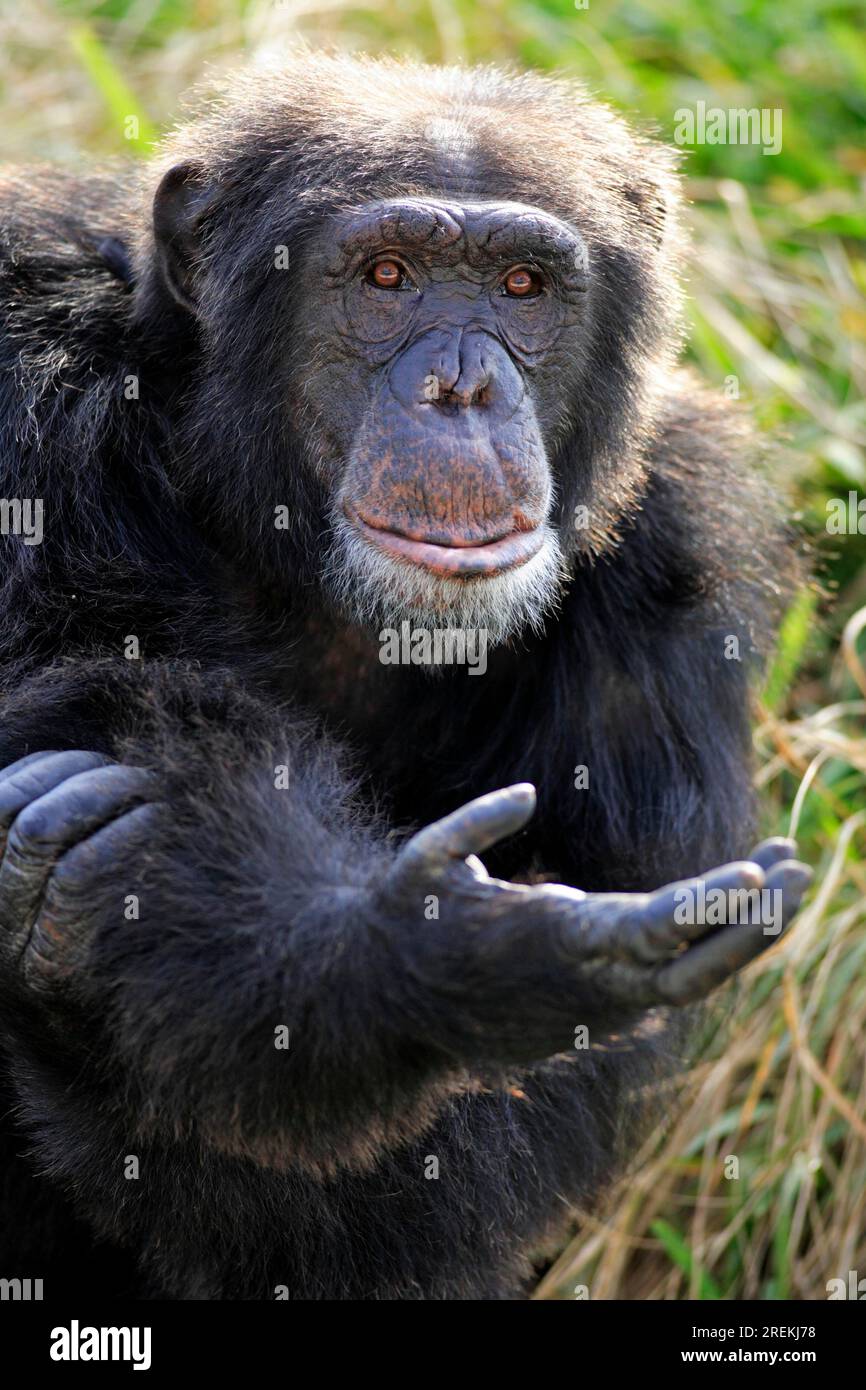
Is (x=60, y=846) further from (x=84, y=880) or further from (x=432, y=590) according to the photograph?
(x=432, y=590)

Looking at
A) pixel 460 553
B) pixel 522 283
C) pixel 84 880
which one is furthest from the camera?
pixel 522 283

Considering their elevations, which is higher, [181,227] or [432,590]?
[181,227]

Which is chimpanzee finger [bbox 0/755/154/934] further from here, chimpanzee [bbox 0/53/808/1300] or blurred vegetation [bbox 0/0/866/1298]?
blurred vegetation [bbox 0/0/866/1298]

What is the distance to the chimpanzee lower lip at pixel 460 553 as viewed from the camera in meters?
3.89

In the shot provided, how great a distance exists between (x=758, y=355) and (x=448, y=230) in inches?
107

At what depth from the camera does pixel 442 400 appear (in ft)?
12.9

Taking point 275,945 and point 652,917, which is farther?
point 275,945

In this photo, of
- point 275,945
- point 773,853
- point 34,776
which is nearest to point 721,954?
point 773,853

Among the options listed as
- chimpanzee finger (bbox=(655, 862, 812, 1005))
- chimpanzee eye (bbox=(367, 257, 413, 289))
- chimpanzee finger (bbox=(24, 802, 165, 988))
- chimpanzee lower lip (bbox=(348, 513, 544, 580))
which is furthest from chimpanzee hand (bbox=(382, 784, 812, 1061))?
chimpanzee eye (bbox=(367, 257, 413, 289))

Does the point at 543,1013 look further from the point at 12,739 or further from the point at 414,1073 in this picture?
the point at 12,739

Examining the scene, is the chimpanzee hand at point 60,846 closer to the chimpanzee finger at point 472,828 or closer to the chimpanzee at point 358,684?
the chimpanzee at point 358,684

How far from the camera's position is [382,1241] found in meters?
4.10

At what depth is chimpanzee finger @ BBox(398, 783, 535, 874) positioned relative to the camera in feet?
10.0

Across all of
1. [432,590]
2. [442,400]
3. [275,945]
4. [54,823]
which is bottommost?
[275,945]
